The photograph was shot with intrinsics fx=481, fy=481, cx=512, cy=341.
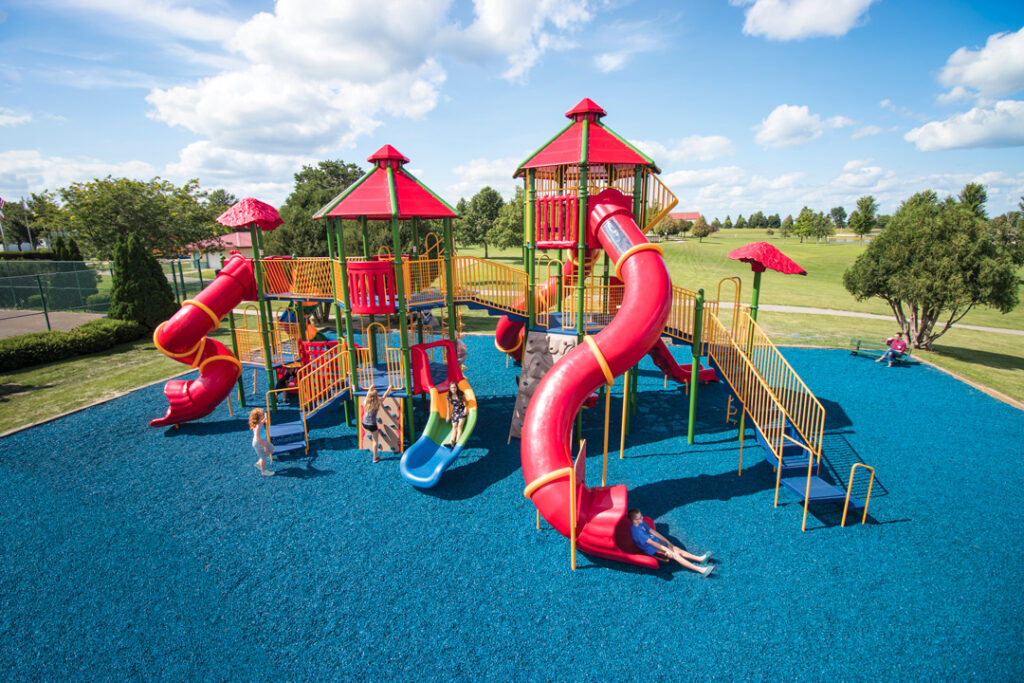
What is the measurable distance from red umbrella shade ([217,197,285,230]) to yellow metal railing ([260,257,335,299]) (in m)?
1.21

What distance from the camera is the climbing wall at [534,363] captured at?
12.4m

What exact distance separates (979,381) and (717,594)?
17.0 metres

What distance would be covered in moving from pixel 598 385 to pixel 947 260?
60.1ft

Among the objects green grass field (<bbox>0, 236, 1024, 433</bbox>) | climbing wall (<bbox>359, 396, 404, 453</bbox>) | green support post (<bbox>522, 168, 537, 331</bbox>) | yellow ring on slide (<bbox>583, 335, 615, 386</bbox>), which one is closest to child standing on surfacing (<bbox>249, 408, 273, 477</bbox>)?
climbing wall (<bbox>359, 396, 404, 453</bbox>)

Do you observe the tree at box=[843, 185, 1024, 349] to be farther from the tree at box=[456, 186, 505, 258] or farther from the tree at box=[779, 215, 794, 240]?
the tree at box=[779, 215, 794, 240]

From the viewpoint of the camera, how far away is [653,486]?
10.5 metres

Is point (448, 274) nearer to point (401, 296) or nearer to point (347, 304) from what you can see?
point (401, 296)

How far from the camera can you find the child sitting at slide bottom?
788 centimetres

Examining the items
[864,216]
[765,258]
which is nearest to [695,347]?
[765,258]

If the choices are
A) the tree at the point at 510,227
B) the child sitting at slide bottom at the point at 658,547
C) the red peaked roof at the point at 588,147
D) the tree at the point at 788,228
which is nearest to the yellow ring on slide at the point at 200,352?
the red peaked roof at the point at 588,147

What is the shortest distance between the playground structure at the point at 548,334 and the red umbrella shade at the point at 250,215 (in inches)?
7.9

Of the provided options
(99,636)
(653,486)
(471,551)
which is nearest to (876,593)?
(653,486)

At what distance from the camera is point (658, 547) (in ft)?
26.2

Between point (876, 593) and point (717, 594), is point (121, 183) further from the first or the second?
point (876, 593)
